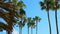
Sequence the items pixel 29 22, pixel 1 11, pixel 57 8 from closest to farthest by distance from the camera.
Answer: pixel 1 11 < pixel 57 8 < pixel 29 22

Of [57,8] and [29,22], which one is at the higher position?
[57,8]

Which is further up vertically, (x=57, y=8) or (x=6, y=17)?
(x=6, y=17)

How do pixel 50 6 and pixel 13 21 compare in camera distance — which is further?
pixel 50 6

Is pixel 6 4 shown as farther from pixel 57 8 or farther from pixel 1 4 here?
pixel 57 8

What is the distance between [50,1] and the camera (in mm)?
Answer: 55188

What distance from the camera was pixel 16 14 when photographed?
20.6m

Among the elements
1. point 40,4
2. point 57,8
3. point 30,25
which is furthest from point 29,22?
point 57,8

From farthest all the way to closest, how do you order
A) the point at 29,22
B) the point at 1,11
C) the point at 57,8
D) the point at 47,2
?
the point at 29,22 < the point at 47,2 < the point at 57,8 < the point at 1,11

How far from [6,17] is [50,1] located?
35.8 m

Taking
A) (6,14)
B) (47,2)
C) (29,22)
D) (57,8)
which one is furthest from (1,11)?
(29,22)

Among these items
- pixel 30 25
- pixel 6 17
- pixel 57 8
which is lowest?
pixel 30 25

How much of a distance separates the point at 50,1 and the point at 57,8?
149 inches

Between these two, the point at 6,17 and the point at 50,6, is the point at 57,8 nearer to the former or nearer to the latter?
the point at 50,6

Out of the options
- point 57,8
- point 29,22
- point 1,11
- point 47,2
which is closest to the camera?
point 1,11
